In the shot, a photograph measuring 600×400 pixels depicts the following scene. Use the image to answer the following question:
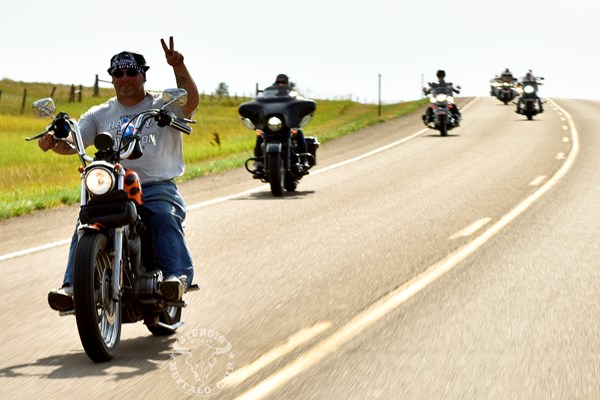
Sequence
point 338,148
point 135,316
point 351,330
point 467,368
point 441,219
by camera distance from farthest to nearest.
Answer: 1. point 338,148
2. point 441,219
3. point 351,330
4. point 135,316
5. point 467,368

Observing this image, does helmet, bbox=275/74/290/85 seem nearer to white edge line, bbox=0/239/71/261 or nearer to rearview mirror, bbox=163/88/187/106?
white edge line, bbox=0/239/71/261

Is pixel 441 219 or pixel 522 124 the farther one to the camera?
pixel 522 124

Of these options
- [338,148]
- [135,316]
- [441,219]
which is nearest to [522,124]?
[338,148]

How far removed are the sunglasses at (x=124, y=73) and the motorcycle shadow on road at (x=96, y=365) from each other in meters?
1.64

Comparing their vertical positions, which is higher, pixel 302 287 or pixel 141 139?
pixel 141 139

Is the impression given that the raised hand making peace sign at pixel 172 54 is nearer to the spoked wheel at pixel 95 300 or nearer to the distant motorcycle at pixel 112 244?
the distant motorcycle at pixel 112 244

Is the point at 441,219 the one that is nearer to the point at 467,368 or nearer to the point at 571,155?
the point at 467,368

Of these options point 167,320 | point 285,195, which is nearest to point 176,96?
point 167,320

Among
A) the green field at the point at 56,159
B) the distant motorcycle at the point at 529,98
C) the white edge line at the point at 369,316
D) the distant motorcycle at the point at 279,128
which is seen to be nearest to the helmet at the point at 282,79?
the distant motorcycle at the point at 279,128

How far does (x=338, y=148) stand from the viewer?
2744cm

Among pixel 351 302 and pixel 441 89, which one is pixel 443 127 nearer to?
pixel 441 89

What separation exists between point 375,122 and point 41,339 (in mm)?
32707

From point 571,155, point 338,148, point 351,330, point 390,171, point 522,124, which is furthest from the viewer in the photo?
point 522,124

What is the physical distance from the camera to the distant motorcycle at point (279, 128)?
16.2m
